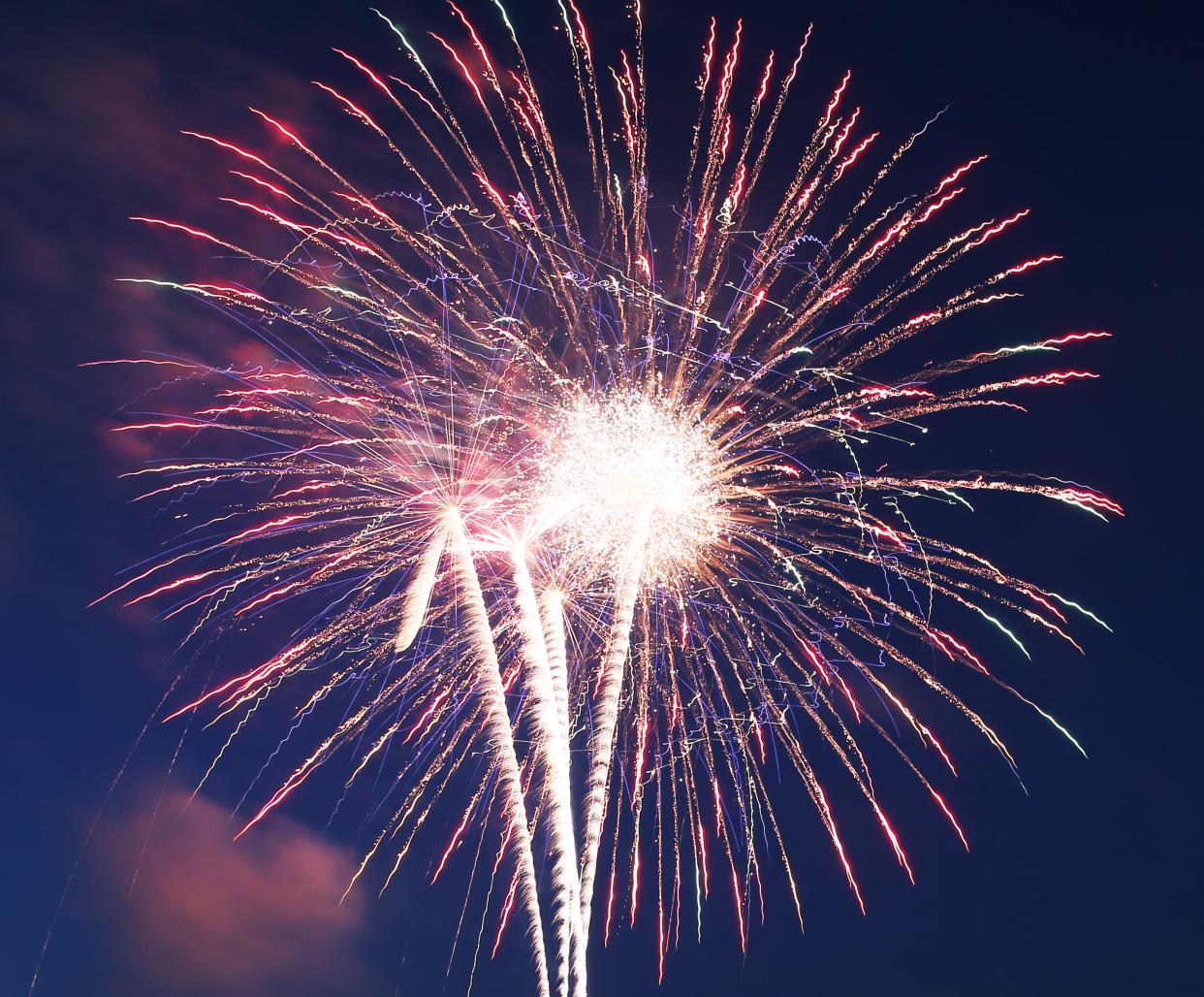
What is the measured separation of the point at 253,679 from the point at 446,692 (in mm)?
2422

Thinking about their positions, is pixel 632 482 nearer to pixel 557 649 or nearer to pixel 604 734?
pixel 557 649

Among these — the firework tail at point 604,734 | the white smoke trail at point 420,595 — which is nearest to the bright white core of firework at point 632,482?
the firework tail at point 604,734

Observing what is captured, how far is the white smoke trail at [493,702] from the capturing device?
39.4ft

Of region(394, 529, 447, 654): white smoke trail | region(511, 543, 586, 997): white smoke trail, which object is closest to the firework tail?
region(511, 543, 586, 997): white smoke trail

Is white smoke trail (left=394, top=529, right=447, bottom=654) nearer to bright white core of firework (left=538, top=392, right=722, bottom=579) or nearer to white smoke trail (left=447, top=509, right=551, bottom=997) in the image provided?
white smoke trail (left=447, top=509, right=551, bottom=997)

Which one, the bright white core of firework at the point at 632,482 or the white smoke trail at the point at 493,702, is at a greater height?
the bright white core of firework at the point at 632,482

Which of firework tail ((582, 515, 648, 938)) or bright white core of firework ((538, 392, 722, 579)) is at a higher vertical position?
bright white core of firework ((538, 392, 722, 579))

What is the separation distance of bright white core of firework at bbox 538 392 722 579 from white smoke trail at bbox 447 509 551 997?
58.2 inches

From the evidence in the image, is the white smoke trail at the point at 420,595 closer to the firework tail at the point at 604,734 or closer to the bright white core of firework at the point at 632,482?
the bright white core of firework at the point at 632,482

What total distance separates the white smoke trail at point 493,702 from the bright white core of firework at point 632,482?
1.48 m

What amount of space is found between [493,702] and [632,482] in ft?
11.3

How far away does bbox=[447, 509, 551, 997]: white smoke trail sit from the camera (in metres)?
12.0

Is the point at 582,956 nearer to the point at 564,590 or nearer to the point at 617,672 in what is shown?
the point at 617,672

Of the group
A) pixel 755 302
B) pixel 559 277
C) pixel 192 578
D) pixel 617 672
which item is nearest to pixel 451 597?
pixel 617 672
